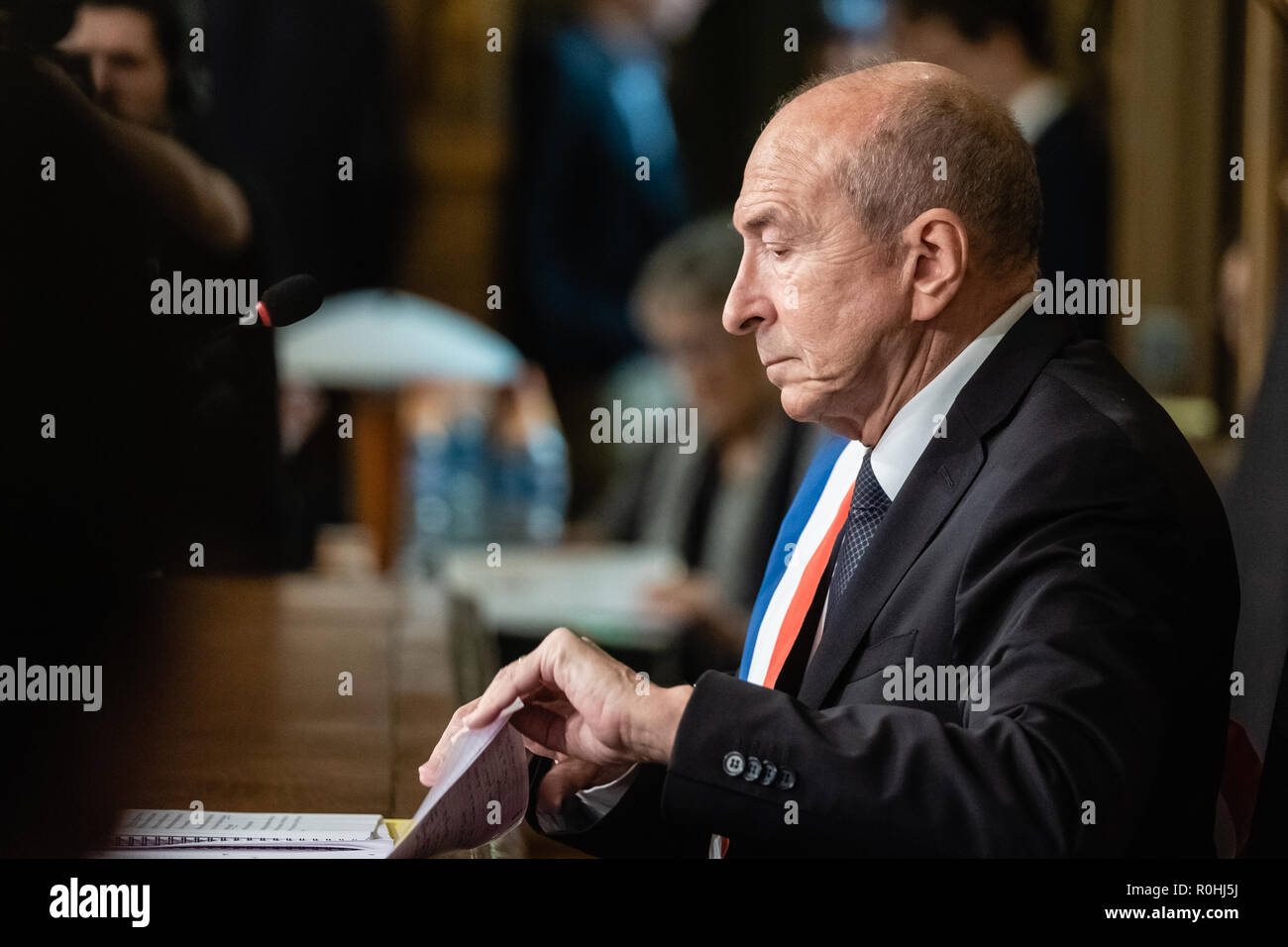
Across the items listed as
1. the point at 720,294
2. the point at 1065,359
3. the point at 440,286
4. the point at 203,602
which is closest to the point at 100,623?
the point at 1065,359

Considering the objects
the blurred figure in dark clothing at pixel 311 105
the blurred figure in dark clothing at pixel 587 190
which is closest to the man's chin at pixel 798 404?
the blurred figure in dark clothing at pixel 311 105

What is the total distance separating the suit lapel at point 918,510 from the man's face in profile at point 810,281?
105mm

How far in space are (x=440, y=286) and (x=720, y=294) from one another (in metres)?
3.60

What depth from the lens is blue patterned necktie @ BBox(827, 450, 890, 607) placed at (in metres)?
1.33

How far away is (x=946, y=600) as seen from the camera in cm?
118

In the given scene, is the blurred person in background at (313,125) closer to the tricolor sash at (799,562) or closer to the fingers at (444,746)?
the tricolor sash at (799,562)

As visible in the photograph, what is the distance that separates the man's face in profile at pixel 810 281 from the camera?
131cm

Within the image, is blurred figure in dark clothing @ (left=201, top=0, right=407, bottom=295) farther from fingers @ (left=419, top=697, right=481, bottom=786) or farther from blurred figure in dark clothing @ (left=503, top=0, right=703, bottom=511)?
fingers @ (left=419, top=697, right=481, bottom=786)

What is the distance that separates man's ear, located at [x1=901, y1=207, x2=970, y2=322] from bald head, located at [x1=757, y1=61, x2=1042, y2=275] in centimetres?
1

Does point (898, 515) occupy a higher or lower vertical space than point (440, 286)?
lower

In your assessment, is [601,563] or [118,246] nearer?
[118,246]

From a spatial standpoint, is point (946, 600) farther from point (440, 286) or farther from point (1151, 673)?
point (440, 286)

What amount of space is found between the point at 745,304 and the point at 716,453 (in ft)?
7.63

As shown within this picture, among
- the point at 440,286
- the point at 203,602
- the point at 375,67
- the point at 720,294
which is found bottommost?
the point at 203,602
